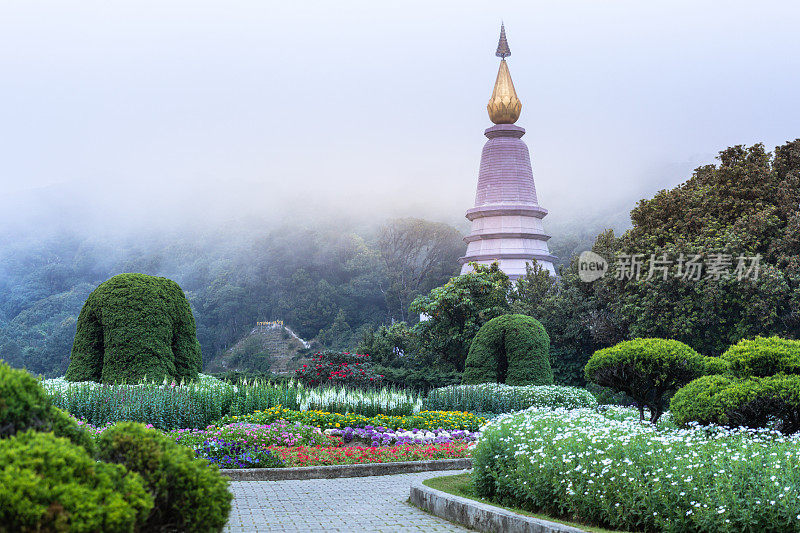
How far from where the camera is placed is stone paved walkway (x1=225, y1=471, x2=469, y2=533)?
7.04 metres

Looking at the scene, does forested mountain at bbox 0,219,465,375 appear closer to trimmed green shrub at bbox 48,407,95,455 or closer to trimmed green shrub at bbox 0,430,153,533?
trimmed green shrub at bbox 48,407,95,455

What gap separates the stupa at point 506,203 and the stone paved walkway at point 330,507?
3181cm

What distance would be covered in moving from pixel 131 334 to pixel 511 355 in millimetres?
10365

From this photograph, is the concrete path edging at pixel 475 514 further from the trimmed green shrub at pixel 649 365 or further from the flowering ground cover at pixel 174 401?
the flowering ground cover at pixel 174 401

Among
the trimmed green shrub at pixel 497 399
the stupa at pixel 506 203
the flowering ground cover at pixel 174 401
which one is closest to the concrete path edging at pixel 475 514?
the flowering ground cover at pixel 174 401

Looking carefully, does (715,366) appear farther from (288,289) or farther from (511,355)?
(288,289)

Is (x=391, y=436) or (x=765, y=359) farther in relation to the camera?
(x=391, y=436)

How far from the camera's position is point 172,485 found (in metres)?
3.89

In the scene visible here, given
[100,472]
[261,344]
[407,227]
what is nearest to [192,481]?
[100,472]

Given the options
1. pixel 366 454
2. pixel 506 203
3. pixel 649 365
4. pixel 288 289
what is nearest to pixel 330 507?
pixel 366 454

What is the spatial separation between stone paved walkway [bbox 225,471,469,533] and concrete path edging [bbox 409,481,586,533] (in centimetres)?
13

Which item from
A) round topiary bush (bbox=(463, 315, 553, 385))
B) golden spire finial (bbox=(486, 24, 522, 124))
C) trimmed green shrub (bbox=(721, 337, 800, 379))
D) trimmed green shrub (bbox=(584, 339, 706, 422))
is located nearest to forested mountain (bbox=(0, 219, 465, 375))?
golden spire finial (bbox=(486, 24, 522, 124))

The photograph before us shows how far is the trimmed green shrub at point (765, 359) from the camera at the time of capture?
9.37 metres

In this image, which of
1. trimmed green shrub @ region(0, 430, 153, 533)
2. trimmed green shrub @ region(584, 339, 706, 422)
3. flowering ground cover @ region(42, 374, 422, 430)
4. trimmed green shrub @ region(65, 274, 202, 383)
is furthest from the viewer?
trimmed green shrub @ region(65, 274, 202, 383)
